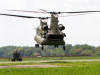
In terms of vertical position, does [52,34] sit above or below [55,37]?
above

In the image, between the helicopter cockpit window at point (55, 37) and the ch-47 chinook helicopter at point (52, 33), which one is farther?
the helicopter cockpit window at point (55, 37)

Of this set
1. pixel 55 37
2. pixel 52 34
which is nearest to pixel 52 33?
pixel 52 34

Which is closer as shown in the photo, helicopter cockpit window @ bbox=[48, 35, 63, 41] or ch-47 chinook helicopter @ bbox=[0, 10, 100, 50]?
ch-47 chinook helicopter @ bbox=[0, 10, 100, 50]

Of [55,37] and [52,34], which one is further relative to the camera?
[55,37]

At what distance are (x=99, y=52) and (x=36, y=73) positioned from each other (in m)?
85.4

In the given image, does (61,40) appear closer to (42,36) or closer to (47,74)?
(42,36)

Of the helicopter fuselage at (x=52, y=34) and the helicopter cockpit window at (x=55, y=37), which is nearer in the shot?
the helicopter fuselage at (x=52, y=34)

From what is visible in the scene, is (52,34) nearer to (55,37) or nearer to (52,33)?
(52,33)

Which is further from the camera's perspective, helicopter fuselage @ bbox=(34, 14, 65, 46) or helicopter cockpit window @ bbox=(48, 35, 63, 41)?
helicopter cockpit window @ bbox=(48, 35, 63, 41)

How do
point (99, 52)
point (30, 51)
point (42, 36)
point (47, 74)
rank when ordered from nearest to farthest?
point (47, 74) → point (42, 36) → point (99, 52) → point (30, 51)

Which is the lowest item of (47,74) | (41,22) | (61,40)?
(47,74)

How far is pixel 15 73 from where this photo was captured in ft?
89.8

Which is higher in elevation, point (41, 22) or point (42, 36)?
point (41, 22)

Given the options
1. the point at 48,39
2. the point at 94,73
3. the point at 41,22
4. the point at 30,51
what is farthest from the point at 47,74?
the point at 30,51
